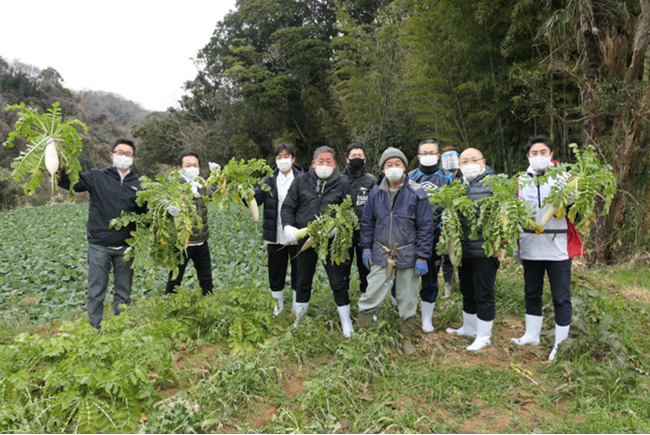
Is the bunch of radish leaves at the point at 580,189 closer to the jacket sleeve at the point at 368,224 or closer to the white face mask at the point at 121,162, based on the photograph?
the jacket sleeve at the point at 368,224

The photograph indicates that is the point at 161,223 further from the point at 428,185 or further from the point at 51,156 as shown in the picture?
the point at 428,185

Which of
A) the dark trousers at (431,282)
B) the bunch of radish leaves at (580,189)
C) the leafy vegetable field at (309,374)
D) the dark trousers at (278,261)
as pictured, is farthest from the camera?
the dark trousers at (278,261)

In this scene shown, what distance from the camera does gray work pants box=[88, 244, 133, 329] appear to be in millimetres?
3803

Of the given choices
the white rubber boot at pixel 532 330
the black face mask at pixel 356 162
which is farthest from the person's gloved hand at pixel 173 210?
the white rubber boot at pixel 532 330

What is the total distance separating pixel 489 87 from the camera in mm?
7938

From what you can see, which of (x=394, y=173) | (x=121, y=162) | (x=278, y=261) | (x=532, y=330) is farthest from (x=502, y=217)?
(x=121, y=162)

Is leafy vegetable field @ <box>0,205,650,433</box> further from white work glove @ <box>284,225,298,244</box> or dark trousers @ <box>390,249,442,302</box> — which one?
white work glove @ <box>284,225,298,244</box>

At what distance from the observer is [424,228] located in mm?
3531

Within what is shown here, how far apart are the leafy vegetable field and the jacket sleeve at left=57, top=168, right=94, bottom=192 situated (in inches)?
51.2

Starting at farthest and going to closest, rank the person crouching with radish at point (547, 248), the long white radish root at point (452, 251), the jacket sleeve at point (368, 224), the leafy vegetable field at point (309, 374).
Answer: the jacket sleeve at point (368, 224), the long white radish root at point (452, 251), the person crouching with radish at point (547, 248), the leafy vegetable field at point (309, 374)

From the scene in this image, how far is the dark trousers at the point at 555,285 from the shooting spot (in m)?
3.33

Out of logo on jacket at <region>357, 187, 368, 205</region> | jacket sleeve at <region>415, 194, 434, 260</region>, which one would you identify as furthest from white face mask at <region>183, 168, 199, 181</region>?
jacket sleeve at <region>415, 194, 434, 260</region>

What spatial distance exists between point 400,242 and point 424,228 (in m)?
0.26

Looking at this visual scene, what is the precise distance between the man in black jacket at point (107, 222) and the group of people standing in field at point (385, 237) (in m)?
0.01
